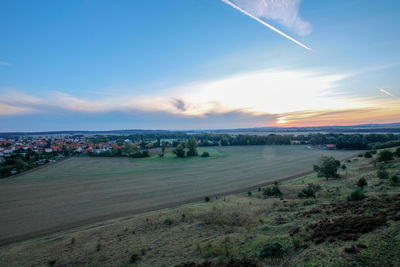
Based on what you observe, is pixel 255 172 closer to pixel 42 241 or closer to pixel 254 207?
pixel 254 207

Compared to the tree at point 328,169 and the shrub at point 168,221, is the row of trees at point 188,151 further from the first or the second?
the shrub at point 168,221

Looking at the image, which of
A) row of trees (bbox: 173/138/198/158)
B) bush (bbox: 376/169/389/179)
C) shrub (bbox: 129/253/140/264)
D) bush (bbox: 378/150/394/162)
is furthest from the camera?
row of trees (bbox: 173/138/198/158)

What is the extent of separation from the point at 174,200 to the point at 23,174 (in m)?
42.1

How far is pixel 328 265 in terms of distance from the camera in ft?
24.2

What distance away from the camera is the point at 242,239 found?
11.9 m

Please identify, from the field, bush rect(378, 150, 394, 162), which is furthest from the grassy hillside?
A: bush rect(378, 150, 394, 162)

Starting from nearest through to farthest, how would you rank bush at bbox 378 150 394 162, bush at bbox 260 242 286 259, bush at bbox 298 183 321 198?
bush at bbox 260 242 286 259, bush at bbox 298 183 321 198, bush at bbox 378 150 394 162

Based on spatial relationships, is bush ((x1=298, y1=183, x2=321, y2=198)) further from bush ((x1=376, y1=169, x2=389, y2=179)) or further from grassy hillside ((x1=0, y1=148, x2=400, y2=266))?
bush ((x1=376, y1=169, x2=389, y2=179))

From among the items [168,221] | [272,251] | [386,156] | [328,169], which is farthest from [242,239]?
[386,156]

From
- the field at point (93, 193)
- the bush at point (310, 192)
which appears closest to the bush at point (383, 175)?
the bush at point (310, 192)

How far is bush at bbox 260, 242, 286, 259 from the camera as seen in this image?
9170 millimetres

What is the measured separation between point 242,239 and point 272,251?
2.96 m

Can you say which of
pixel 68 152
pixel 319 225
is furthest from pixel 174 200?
pixel 68 152

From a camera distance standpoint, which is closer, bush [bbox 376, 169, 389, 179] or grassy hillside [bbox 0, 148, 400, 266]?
grassy hillside [bbox 0, 148, 400, 266]
